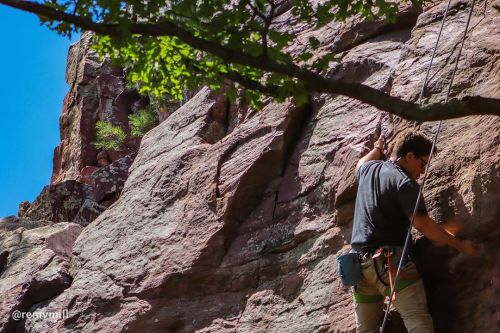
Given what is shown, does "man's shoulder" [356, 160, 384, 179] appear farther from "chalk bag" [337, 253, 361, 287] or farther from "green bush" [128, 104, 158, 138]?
"green bush" [128, 104, 158, 138]

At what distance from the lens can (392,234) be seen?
8172 millimetres

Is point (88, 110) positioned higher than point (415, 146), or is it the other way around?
point (88, 110)

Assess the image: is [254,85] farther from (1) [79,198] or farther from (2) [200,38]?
(1) [79,198]

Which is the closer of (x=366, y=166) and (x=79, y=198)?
(x=366, y=166)

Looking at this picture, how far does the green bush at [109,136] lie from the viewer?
2561 cm

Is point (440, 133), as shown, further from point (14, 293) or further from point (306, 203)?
point (14, 293)

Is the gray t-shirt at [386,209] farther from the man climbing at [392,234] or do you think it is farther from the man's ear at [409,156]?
the man's ear at [409,156]

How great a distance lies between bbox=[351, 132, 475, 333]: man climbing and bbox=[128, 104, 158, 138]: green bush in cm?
1675

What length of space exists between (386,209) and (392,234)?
10.2 inches

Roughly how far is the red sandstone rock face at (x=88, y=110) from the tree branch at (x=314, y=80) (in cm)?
1963

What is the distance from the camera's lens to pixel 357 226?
27.7 ft

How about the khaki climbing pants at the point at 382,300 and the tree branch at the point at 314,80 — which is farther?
the khaki climbing pants at the point at 382,300

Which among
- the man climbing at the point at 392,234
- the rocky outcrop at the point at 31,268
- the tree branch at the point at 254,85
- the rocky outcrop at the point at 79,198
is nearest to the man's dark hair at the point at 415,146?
the man climbing at the point at 392,234

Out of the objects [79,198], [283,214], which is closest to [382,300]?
[283,214]
